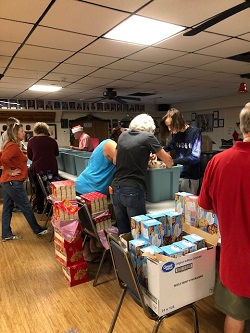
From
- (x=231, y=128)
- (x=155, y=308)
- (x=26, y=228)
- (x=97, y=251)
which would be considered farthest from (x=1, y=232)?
(x=231, y=128)

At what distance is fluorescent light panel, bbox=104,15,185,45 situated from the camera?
7.47 ft

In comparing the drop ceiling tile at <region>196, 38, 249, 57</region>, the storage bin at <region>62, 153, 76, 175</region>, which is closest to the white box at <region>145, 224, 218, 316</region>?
the drop ceiling tile at <region>196, 38, 249, 57</region>

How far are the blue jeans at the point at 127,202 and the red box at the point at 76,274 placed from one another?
617 mm

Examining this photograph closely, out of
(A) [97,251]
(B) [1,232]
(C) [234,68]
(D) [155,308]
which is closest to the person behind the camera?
(D) [155,308]

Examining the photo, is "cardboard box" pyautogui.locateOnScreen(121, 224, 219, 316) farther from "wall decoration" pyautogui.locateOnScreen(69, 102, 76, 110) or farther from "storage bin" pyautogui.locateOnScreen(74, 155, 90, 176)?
"wall decoration" pyautogui.locateOnScreen(69, 102, 76, 110)

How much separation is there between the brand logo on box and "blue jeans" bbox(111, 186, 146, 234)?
2.65 feet

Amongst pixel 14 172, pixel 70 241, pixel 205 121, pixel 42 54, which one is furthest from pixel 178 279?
pixel 205 121

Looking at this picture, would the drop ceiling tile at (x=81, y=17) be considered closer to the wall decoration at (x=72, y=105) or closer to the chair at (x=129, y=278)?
the chair at (x=129, y=278)

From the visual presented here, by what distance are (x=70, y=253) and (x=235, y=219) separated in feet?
5.43

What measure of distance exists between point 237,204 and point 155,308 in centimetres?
70

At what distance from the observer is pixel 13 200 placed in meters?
3.45

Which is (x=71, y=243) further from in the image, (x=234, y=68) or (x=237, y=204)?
(x=234, y=68)

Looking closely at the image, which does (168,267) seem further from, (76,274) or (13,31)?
(13,31)

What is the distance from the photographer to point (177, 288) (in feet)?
4.69
